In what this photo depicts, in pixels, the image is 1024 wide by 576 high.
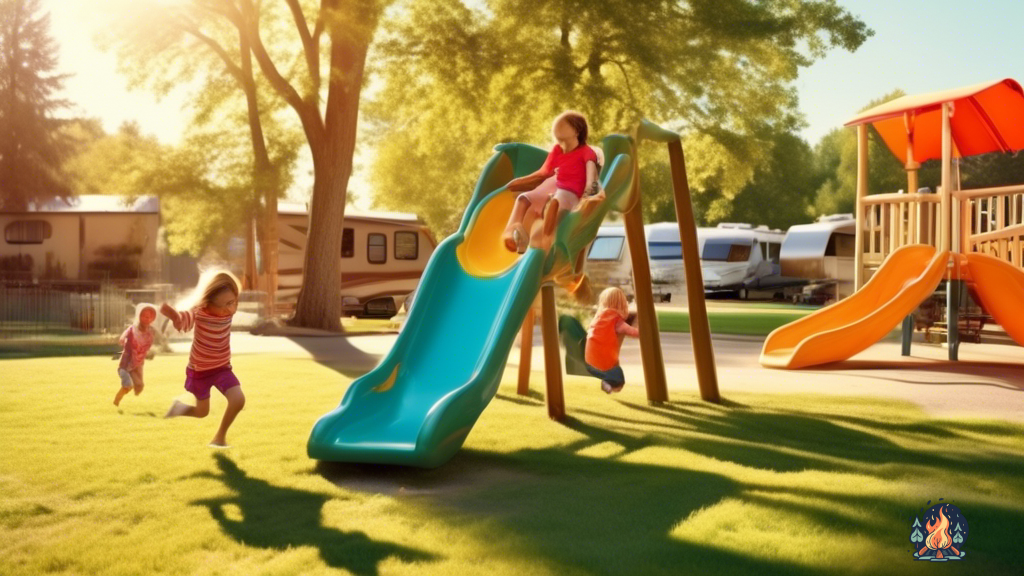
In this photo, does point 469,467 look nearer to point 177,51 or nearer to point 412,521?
point 412,521

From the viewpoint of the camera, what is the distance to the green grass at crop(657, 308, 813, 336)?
23.3 m

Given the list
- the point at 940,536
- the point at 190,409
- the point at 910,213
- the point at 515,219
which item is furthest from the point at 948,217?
the point at 190,409

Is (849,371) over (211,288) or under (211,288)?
under

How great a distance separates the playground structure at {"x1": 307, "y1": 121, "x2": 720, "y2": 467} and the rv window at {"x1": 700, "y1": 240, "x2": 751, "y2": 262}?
95.5 ft

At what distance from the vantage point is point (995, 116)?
16062mm

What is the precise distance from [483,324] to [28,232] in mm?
28171

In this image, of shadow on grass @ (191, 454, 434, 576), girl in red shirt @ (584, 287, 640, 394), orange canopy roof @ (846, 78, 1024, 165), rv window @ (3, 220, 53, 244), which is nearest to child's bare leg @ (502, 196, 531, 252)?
girl in red shirt @ (584, 287, 640, 394)

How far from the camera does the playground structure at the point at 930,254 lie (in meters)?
14.3

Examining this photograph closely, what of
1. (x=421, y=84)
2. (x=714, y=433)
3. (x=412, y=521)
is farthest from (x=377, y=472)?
(x=421, y=84)

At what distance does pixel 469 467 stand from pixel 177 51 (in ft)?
65.4

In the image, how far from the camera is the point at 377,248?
29703mm

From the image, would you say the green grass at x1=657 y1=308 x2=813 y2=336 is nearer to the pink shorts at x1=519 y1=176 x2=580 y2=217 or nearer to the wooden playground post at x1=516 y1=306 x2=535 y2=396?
the wooden playground post at x1=516 y1=306 x2=535 y2=396

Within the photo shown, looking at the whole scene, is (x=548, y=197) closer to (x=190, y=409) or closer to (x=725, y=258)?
(x=190, y=409)

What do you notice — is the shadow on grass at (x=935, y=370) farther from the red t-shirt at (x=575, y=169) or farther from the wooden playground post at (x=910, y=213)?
the red t-shirt at (x=575, y=169)
